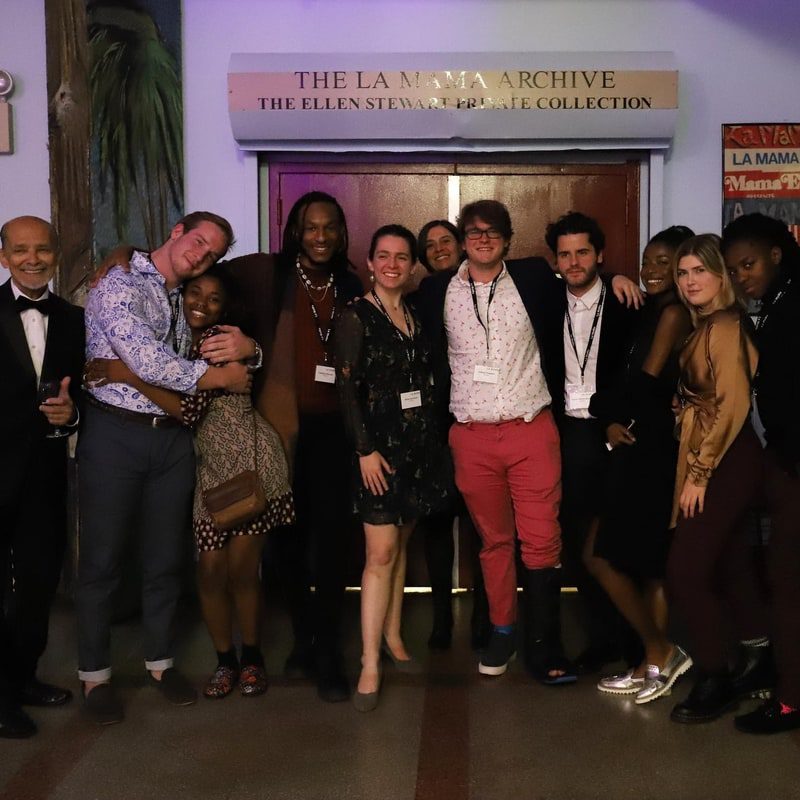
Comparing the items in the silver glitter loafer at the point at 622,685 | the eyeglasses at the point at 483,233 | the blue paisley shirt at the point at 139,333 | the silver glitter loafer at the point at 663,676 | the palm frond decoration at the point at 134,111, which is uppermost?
the palm frond decoration at the point at 134,111

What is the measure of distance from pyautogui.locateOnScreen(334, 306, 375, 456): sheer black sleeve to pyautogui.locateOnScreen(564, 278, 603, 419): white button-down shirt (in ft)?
2.61

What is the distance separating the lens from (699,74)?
14.3 ft

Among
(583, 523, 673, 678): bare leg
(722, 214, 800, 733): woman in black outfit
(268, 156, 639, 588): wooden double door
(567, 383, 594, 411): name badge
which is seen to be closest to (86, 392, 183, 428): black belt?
(567, 383, 594, 411): name badge

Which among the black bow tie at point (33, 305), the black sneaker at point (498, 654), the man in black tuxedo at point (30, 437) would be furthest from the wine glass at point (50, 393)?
the black sneaker at point (498, 654)

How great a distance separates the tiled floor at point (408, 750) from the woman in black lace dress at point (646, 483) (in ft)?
0.47

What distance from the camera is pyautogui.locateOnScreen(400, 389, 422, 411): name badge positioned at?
120 inches

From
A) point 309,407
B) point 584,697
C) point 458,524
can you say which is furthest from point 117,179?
point 584,697

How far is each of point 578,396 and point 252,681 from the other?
154cm

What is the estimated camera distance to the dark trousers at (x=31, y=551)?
9.60 feet

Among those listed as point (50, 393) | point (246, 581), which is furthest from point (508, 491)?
point (50, 393)

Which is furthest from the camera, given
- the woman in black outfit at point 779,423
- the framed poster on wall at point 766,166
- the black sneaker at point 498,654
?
the framed poster on wall at point 766,166

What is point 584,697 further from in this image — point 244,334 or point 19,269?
point 19,269

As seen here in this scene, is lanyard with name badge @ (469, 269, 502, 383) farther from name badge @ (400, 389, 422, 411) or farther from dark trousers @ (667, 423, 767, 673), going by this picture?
dark trousers @ (667, 423, 767, 673)

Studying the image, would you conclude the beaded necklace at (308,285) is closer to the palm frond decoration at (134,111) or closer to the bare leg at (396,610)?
the bare leg at (396,610)
